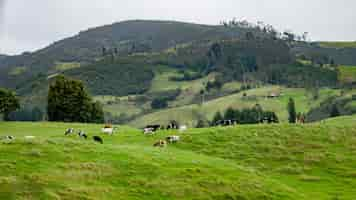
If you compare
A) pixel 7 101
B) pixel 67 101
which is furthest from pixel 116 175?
pixel 7 101

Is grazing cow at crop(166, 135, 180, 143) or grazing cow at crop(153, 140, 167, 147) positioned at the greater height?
grazing cow at crop(166, 135, 180, 143)

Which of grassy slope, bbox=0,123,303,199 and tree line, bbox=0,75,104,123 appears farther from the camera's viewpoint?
tree line, bbox=0,75,104,123

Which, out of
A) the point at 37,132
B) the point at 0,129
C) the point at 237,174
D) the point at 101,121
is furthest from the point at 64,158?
the point at 101,121

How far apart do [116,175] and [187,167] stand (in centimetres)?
464

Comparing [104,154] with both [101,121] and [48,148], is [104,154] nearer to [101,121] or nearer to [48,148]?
[48,148]

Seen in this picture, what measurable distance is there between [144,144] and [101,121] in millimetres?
43261

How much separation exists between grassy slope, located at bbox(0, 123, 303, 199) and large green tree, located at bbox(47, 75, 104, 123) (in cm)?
3850

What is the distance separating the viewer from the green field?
29.9m

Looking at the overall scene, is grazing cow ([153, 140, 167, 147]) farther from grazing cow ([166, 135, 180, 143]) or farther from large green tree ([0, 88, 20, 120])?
large green tree ([0, 88, 20, 120])

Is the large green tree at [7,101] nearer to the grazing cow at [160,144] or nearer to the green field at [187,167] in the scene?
the green field at [187,167]

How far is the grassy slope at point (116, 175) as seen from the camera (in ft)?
95.8

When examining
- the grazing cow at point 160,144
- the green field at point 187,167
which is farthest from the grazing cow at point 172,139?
the grazing cow at point 160,144

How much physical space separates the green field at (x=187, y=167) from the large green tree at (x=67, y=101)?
28.8 metres

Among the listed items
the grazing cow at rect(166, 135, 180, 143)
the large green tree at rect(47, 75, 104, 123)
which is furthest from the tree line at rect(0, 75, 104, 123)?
the grazing cow at rect(166, 135, 180, 143)
